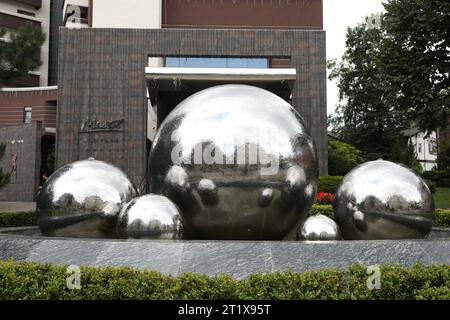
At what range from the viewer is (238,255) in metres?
5.62

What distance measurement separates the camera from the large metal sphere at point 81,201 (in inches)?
305

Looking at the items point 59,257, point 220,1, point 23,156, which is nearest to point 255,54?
point 220,1

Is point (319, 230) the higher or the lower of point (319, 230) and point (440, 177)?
Answer: the lower

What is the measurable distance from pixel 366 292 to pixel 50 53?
60.3 meters

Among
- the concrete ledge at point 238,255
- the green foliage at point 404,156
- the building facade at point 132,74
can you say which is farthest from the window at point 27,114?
the concrete ledge at point 238,255

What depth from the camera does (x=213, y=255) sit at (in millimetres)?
5648

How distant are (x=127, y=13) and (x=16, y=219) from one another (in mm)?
30116

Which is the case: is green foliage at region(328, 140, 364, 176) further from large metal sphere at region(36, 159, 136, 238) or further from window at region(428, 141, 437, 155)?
large metal sphere at region(36, 159, 136, 238)

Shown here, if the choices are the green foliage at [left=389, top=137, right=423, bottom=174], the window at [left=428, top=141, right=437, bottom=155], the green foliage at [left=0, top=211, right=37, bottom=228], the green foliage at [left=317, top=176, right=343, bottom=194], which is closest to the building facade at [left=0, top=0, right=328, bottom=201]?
the green foliage at [left=317, top=176, right=343, bottom=194]

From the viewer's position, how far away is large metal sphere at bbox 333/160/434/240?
7492 mm

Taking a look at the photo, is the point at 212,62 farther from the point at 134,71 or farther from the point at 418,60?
the point at 418,60

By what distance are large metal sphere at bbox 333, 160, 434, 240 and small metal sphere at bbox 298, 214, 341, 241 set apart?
618 millimetres

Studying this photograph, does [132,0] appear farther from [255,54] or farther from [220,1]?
[255,54]

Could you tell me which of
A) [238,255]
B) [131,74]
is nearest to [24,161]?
[131,74]
